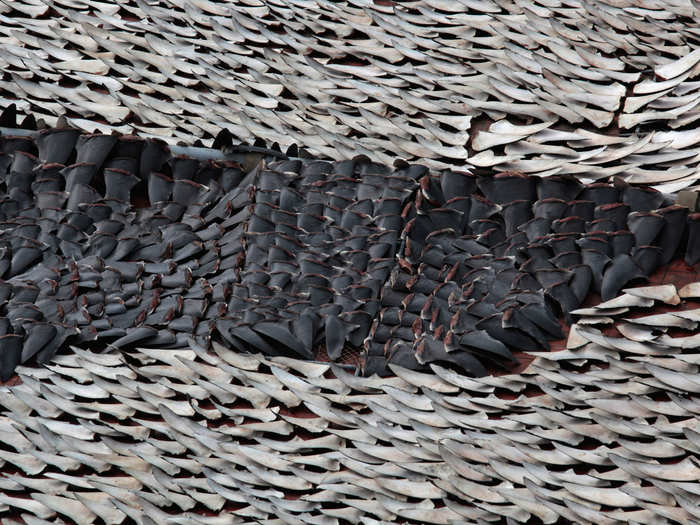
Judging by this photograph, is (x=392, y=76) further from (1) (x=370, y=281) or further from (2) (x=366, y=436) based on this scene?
(2) (x=366, y=436)

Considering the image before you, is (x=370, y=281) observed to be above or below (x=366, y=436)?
above

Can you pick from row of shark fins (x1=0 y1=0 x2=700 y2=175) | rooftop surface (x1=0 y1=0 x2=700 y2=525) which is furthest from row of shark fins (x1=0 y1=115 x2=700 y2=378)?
row of shark fins (x1=0 y1=0 x2=700 y2=175)

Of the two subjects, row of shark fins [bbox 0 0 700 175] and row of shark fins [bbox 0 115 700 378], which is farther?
row of shark fins [bbox 0 0 700 175]

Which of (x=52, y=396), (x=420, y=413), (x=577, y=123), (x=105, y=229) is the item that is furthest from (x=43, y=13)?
(x=420, y=413)

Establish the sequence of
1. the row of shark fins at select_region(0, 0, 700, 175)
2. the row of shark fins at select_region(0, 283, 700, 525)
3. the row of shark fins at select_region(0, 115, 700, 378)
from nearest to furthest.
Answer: the row of shark fins at select_region(0, 283, 700, 525)
the row of shark fins at select_region(0, 115, 700, 378)
the row of shark fins at select_region(0, 0, 700, 175)

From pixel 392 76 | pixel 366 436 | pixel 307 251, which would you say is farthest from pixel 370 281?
pixel 392 76

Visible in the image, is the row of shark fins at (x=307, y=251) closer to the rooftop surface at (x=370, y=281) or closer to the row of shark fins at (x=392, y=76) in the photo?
the rooftop surface at (x=370, y=281)

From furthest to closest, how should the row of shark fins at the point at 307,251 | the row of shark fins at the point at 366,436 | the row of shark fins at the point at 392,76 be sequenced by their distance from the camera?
the row of shark fins at the point at 392,76 → the row of shark fins at the point at 307,251 → the row of shark fins at the point at 366,436

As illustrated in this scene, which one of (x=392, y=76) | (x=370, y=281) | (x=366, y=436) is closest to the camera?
(x=366, y=436)

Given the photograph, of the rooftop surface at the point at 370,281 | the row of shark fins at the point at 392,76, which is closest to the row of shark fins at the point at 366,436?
the rooftop surface at the point at 370,281

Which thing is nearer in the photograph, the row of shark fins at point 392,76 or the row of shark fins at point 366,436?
the row of shark fins at point 366,436

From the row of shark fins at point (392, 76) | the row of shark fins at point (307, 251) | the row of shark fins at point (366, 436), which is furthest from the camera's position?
the row of shark fins at point (392, 76)

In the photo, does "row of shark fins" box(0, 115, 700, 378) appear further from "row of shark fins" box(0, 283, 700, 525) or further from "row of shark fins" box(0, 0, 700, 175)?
"row of shark fins" box(0, 0, 700, 175)

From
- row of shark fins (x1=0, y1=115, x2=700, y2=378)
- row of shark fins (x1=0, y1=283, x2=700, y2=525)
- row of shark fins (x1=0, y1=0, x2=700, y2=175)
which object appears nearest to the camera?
row of shark fins (x1=0, y1=283, x2=700, y2=525)
